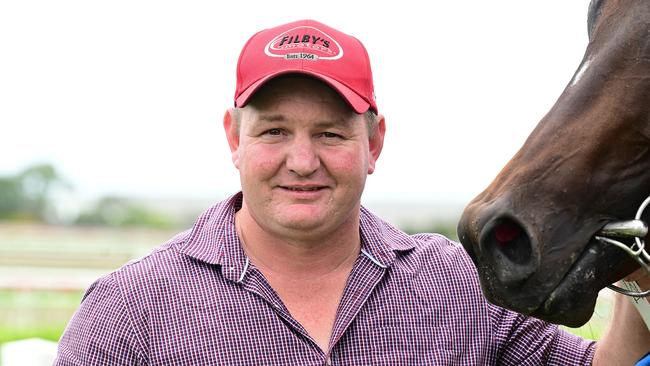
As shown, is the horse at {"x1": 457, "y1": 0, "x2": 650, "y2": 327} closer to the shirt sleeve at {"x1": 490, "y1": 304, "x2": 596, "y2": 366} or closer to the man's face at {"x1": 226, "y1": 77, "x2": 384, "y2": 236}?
the man's face at {"x1": 226, "y1": 77, "x2": 384, "y2": 236}

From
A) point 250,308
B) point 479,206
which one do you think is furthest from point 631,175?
point 250,308

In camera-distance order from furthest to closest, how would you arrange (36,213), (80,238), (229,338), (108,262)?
(36,213) < (80,238) < (108,262) < (229,338)

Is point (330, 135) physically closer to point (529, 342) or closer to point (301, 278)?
point (301, 278)

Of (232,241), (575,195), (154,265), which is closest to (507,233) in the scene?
(575,195)

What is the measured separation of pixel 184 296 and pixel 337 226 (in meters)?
0.59

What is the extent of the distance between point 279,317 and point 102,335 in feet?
1.91

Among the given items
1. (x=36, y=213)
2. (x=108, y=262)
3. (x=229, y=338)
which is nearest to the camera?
(x=229, y=338)

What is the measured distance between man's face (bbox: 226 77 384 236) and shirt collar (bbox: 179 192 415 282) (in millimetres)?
153

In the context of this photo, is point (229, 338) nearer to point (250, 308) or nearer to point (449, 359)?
point (250, 308)

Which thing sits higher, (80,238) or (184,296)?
(184,296)

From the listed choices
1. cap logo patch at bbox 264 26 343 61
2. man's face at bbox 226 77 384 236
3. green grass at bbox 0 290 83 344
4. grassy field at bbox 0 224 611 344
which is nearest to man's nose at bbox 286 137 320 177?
man's face at bbox 226 77 384 236

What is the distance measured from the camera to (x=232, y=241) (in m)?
3.66

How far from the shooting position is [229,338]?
3.43m

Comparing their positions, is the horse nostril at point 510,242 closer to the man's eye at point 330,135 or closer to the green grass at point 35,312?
the man's eye at point 330,135
